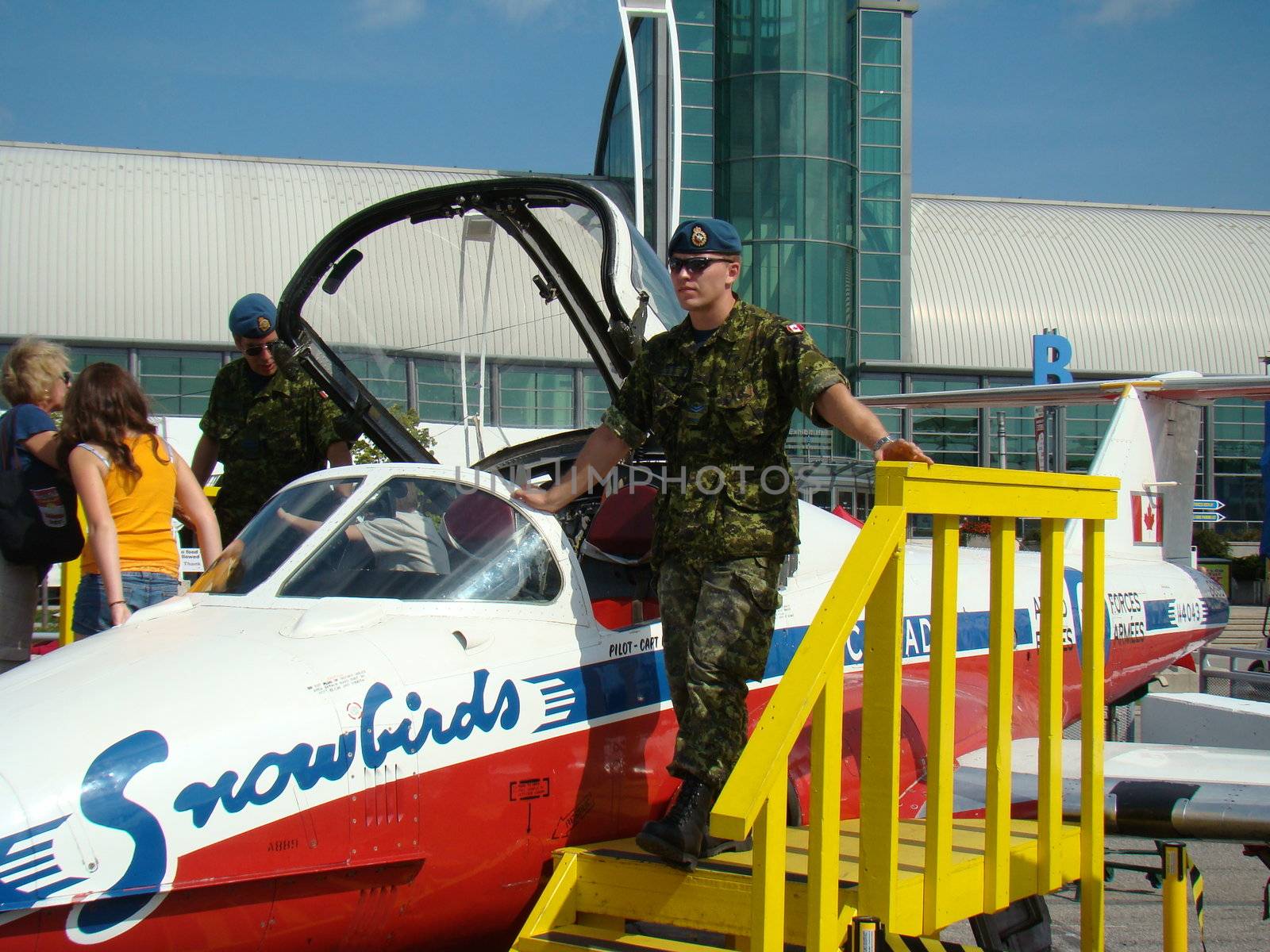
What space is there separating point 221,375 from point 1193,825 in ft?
15.3

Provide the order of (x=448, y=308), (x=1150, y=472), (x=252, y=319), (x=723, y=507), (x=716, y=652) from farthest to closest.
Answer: (x=1150, y=472) < (x=448, y=308) < (x=252, y=319) < (x=723, y=507) < (x=716, y=652)

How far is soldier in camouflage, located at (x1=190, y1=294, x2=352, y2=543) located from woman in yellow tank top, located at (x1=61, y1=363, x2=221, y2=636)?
0.82 m

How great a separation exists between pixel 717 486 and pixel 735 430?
7.4 inches

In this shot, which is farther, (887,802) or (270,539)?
(270,539)

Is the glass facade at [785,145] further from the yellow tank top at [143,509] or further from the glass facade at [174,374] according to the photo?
the yellow tank top at [143,509]

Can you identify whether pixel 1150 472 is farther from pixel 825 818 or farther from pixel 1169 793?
pixel 825 818

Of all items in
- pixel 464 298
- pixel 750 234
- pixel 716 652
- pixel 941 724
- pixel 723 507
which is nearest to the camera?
pixel 941 724

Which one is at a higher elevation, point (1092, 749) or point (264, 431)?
point (264, 431)

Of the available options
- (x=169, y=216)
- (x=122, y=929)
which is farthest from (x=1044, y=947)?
(x=169, y=216)

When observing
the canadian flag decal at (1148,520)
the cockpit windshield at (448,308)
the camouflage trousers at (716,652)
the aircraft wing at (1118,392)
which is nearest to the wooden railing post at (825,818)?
the camouflage trousers at (716,652)

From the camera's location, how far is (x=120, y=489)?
4.66 metres

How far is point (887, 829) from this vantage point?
10.2ft

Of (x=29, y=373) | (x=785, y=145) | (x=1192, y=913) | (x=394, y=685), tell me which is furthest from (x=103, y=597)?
(x=785, y=145)

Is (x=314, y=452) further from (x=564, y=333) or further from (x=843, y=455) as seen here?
(x=843, y=455)
